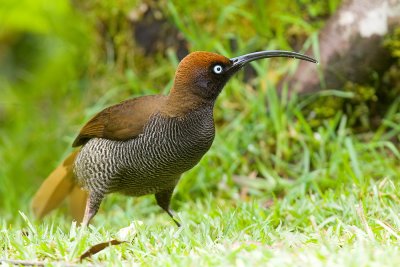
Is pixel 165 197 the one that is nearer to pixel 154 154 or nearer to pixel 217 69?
pixel 154 154

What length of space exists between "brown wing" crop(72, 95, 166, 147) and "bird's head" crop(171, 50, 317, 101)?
9.0 inches

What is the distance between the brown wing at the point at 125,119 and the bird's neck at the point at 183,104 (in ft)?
0.41

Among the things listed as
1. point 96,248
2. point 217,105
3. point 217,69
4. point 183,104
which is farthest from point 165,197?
point 217,105

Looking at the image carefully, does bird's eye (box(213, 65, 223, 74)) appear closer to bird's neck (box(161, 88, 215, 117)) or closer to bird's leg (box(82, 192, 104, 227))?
bird's neck (box(161, 88, 215, 117))

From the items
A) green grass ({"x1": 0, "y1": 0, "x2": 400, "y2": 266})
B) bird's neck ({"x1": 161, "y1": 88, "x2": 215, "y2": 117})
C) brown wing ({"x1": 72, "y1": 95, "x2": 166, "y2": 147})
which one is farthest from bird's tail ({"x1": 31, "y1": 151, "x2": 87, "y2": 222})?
bird's neck ({"x1": 161, "y1": 88, "x2": 215, "y2": 117})

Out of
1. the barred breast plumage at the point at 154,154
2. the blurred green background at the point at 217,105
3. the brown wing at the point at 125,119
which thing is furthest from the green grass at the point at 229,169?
the brown wing at the point at 125,119

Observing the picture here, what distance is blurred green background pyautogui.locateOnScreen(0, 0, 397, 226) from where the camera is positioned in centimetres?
624

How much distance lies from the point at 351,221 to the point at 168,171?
3.50ft

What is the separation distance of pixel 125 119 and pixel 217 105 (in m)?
2.37

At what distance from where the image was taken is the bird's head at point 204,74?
4.37 m

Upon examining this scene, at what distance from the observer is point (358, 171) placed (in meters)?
5.62

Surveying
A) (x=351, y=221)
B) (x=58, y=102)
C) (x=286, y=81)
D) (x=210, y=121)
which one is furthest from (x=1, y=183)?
(x=351, y=221)

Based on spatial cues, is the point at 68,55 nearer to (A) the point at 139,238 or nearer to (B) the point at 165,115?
(B) the point at 165,115

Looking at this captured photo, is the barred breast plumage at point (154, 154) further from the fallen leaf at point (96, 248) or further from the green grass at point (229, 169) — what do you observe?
the fallen leaf at point (96, 248)
